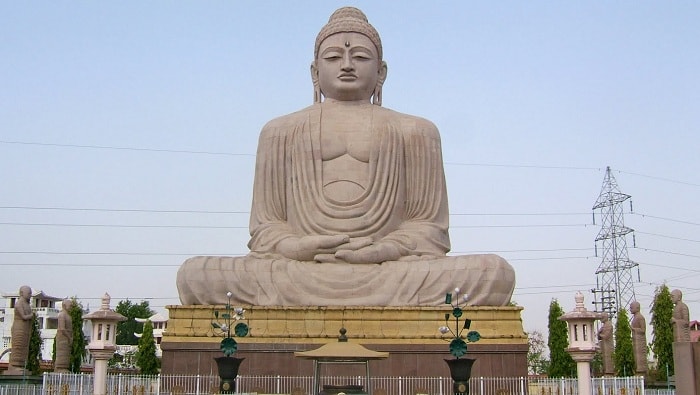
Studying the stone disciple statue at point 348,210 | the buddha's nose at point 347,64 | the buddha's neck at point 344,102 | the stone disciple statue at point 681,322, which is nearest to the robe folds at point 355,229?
the stone disciple statue at point 348,210

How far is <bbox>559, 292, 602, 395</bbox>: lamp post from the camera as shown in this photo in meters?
11.7

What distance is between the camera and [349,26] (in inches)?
672

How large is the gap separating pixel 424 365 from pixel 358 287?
173 cm

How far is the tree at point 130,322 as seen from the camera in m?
50.6

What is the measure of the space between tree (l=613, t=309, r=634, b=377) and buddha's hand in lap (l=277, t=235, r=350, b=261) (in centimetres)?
1021

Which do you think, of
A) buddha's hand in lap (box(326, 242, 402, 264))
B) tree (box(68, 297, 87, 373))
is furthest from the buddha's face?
tree (box(68, 297, 87, 373))

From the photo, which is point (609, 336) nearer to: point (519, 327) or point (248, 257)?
point (519, 327)

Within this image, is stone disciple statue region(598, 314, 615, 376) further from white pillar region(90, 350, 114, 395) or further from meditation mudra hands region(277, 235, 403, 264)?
white pillar region(90, 350, 114, 395)

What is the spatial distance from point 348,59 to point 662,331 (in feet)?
34.2

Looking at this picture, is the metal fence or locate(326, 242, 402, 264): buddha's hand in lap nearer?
the metal fence

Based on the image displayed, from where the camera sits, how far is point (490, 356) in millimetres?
13523

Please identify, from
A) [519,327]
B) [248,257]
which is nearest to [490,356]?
[519,327]

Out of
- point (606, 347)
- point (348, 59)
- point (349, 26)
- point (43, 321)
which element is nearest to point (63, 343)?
point (348, 59)

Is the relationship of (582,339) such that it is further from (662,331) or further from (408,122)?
(662,331)
